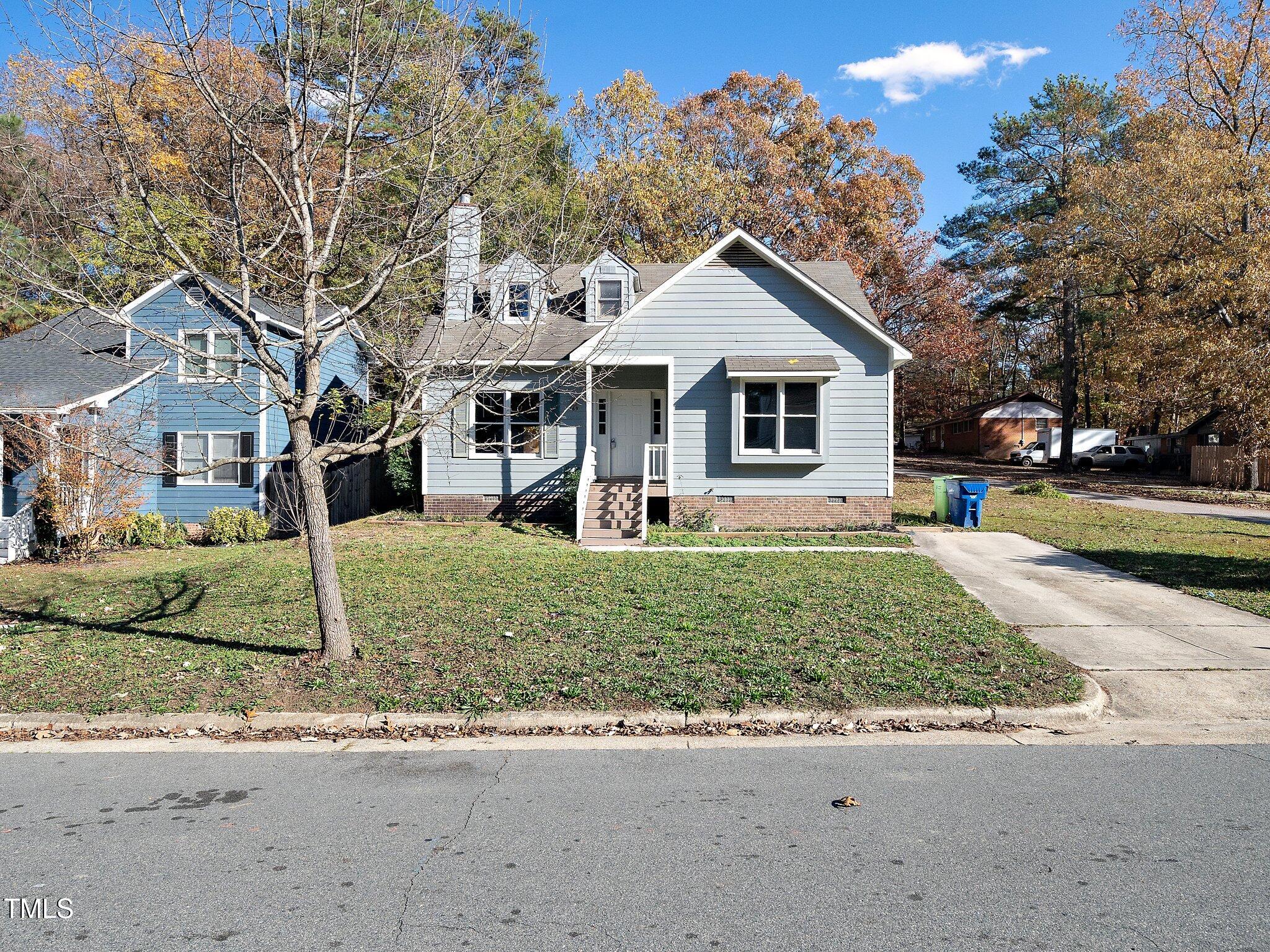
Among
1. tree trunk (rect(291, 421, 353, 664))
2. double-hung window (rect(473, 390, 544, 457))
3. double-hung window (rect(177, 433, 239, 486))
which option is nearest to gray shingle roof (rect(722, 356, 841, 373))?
double-hung window (rect(473, 390, 544, 457))

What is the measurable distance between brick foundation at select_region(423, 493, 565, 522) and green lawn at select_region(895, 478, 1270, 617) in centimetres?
830

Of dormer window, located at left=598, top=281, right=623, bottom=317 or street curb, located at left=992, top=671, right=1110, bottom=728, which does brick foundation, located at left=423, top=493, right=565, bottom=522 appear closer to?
dormer window, located at left=598, top=281, right=623, bottom=317

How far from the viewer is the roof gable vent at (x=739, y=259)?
17.5 meters

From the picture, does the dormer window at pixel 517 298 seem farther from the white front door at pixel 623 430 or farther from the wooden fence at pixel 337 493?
the white front door at pixel 623 430

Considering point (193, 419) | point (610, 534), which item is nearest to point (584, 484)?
point (610, 534)

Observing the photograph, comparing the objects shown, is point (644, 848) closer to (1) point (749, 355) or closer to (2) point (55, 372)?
(1) point (749, 355)

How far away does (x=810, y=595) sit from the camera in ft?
33.4

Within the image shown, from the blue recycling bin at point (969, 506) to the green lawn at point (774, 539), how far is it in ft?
7.82

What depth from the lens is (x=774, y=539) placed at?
15.8 metres

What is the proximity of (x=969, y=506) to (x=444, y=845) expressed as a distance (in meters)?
15.7

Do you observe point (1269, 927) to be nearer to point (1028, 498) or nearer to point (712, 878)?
point (712, 878)

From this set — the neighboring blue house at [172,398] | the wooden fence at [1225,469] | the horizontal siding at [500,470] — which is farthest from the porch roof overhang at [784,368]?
the wooden fence at [1225,469]

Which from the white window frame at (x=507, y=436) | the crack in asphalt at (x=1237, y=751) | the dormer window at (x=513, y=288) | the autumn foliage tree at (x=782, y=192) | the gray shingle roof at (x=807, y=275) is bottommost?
the crack in asphalt at (x=1237, y=751)

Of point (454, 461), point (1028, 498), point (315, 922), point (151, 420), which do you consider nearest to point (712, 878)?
point (315, 922)
